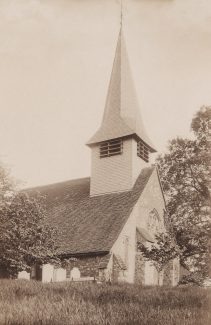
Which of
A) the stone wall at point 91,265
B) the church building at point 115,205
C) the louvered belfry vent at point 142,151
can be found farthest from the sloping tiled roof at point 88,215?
the louvered belfry vent at point 142,151

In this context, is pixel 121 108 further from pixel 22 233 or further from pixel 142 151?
pixel 22 233

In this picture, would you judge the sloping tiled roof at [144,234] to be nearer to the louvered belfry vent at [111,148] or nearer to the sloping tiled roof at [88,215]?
the sloping tiled roof at [88,215]

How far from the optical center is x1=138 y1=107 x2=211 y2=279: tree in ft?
93.6

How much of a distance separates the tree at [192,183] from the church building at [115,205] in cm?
A: 203

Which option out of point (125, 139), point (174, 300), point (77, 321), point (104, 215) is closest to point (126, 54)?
point (125, 139)

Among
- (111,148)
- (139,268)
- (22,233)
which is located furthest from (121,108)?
(22,233)

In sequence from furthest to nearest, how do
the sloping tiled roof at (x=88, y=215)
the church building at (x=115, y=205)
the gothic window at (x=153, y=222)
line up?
1. the gothic window at (x=153, y=222)
2. the sloping tiled roof at (x=88, y=215)
3. the church building at (x=115, y=205)

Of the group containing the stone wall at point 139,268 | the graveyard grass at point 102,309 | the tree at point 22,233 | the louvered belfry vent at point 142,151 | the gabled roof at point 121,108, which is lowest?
the graveyard grass at point 102,309

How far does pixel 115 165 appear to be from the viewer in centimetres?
2802

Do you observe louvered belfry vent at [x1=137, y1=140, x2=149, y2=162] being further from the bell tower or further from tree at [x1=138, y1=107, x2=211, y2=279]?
tree at [x1=138, y1=107, x2=211, y2=279]

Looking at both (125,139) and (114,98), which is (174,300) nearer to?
(125,139)

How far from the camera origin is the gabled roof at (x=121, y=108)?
94.1ft

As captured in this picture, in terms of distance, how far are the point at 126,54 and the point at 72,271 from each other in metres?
→ 15.7

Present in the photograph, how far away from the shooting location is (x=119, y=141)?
28.3m
